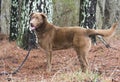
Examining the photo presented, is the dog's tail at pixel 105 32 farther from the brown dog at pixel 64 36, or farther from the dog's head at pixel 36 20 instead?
the dog's head at pixel 36 20

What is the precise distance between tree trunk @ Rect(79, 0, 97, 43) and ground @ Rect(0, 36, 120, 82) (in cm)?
123

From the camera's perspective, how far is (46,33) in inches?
365

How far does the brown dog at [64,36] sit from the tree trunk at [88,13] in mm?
4288

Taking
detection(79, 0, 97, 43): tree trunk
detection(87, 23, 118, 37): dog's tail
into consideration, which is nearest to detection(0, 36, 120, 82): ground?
detection(87, 23, 118, 37): dog's tail

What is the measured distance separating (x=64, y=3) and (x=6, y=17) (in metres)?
4.47

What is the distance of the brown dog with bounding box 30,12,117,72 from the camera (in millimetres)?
8781

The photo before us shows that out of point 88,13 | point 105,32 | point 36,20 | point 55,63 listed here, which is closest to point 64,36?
point 36,20

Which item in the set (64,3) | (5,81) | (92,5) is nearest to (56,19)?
(64,3)

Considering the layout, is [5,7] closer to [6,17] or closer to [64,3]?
[6,17]

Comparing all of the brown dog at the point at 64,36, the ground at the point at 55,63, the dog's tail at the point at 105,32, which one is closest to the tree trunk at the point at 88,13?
the ground at the point at 55,63

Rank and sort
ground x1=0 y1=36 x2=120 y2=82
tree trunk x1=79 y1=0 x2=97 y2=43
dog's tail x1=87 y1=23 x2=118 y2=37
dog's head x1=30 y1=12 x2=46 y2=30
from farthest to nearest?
1. tree trunk x1=79 y1=0 x2=97 y2=43
2. dog's head x1=30 y1=12 x2=46 y2=30
3. dog's tail x1=87 y1=23 x2=118 y2=37
4. ground x1=0 y1=36 x2=120 y2=82

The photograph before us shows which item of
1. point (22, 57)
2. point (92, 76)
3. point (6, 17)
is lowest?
point (6, 17)

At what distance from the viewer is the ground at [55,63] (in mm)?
8477

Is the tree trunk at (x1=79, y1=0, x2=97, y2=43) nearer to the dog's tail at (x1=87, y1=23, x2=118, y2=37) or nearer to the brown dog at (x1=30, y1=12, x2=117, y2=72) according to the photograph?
the brown dog at (x1=30, y1=12, x2=117, y2=72)
